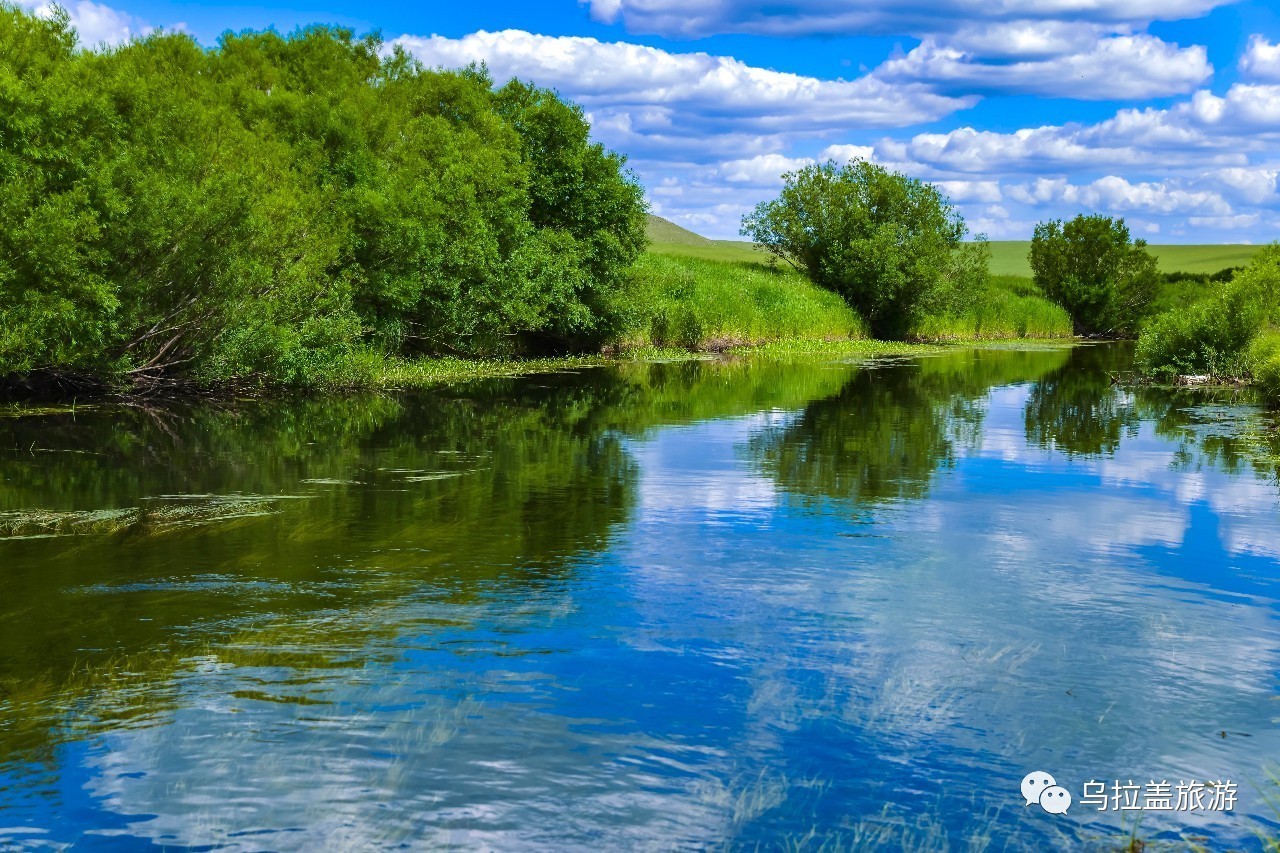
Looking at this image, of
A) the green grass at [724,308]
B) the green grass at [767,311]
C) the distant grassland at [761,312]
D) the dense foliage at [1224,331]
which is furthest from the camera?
the green grass at [767,311]

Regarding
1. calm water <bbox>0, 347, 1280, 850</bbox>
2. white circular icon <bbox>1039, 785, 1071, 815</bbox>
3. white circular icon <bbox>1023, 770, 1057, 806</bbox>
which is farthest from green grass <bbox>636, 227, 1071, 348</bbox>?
white circular icon <bbox>1039, 785, 1071, 815</bbox>

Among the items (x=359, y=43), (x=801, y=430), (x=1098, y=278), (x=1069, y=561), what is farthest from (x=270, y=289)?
(x=1098, y=278)

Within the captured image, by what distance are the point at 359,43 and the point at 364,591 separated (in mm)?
48262

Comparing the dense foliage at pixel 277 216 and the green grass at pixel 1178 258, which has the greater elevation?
the green grass at pixel 1178 258

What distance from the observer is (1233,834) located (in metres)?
5.59

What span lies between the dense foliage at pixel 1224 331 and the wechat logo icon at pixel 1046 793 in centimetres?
2565

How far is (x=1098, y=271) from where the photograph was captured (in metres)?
74.9

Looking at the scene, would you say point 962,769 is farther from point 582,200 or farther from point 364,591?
point 582,200

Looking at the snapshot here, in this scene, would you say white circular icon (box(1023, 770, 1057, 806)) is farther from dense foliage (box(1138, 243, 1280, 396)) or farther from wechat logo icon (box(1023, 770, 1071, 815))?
dense foliage (box(1138, 243, 1280, 396))

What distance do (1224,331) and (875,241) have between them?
27.0m

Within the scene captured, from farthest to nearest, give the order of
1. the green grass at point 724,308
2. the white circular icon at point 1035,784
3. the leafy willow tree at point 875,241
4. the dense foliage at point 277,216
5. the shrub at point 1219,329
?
1. the leafy willow tree at point 875,241
2. the green grass at point 724,308
3. the shrub at point 1219,329
4. the dense foliage at point 277,216
5. the white circular icon at point 1035,784

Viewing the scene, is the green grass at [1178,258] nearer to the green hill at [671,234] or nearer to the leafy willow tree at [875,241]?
the green hill at [671,234]

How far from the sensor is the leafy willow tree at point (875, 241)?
56875 millimetres

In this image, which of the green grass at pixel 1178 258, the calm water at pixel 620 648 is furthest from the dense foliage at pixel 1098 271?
the calm water at pixel 620 648
